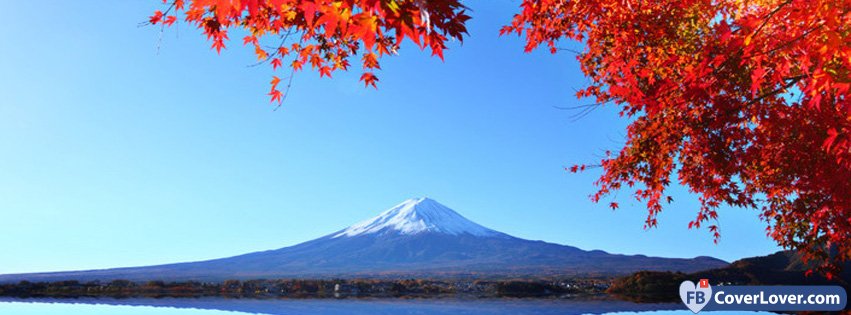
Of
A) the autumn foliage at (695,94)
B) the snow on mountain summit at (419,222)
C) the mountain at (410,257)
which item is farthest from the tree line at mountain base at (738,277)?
the snow on mountain summit at (419,222)

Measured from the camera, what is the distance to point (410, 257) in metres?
100

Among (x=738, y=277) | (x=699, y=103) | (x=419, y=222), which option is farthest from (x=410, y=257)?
(x=699, y=103)

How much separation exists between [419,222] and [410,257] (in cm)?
2467

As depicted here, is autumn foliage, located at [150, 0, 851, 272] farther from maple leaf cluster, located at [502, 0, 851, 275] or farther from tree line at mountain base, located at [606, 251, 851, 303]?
tree line at mountain base, located at [606, 251, 851, 303]

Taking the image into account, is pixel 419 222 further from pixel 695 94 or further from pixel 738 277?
pixel 695 94

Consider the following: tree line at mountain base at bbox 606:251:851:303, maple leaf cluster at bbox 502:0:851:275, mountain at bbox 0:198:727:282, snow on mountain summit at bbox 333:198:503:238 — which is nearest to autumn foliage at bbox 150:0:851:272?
maple leaf cluster at bbox 502:0:851:275

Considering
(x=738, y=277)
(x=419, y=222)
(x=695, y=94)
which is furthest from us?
(x=419, y=222)

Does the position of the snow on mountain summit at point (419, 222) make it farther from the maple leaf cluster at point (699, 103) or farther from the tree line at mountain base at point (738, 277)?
the maple leaf cluster at point (699, 103)

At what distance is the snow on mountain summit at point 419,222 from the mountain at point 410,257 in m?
0.19

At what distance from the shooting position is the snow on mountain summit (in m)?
117

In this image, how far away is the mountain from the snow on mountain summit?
19 centimetres

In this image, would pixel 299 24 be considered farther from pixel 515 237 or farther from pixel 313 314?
pixel 515 237

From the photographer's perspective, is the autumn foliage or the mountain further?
the mountain

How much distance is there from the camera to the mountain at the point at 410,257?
86062mm
